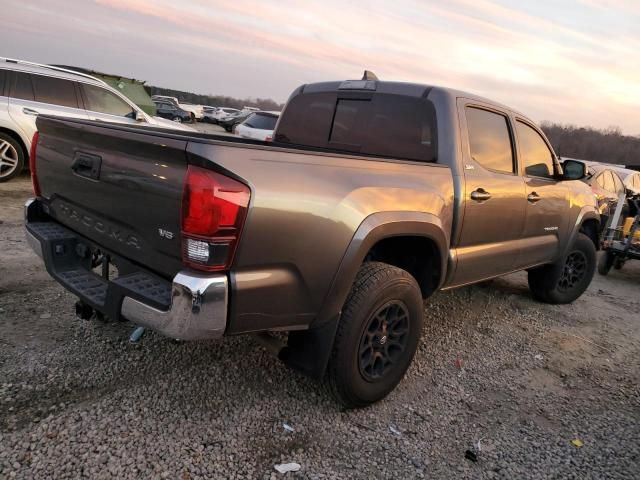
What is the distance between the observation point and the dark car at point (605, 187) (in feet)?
31.9

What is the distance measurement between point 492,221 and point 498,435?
5.13 ft

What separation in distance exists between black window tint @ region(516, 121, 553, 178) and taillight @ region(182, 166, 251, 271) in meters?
3.06

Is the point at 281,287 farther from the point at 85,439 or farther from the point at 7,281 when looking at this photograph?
the point at 7,281

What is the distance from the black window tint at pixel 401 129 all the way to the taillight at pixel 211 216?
1793 millimetres

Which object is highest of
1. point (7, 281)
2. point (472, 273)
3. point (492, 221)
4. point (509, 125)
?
point (509, 125)

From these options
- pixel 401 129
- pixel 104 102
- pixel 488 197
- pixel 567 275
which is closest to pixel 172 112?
pixel 104 102

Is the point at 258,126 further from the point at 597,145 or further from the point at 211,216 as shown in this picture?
the point at 597,145

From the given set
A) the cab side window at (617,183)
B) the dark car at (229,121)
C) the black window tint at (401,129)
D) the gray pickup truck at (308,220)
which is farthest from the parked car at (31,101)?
the dark car at (229,121)

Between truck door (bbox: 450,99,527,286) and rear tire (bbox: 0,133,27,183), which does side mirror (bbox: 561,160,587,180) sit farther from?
rear tire (bbox: 0,133,27,183)

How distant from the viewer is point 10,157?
315 inches

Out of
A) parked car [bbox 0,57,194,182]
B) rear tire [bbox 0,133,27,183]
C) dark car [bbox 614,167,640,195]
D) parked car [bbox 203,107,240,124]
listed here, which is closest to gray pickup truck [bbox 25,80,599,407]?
parked car [bbox 0,57,194,182]

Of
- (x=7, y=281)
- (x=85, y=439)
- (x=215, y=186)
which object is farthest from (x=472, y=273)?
(x=7, y=281)

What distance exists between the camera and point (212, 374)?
3152mm

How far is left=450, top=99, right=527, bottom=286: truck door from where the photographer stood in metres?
3.50
